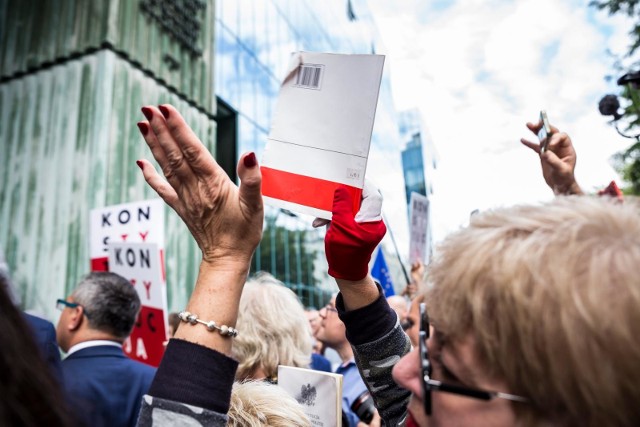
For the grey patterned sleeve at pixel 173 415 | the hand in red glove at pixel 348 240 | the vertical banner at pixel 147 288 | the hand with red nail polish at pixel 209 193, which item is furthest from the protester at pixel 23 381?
the vertical banner at pixel 147 288

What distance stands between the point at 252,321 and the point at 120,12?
5736mm

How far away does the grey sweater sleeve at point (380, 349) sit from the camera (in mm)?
1446

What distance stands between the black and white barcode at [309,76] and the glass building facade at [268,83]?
35.2ft

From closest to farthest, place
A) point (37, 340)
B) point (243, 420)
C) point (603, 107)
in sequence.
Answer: point (37, 340)
point (243, 420)
point (603, 107)

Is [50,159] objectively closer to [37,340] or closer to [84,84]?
[84,84]

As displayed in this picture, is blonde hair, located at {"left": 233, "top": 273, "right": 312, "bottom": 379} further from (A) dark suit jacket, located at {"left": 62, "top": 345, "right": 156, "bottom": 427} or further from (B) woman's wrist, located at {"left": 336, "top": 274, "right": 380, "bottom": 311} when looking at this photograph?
(B) woman's wrist, located at {"left": 336, "top": 274, "right": 380, "bottom": 311}

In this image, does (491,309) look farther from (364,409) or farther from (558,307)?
(364,409)

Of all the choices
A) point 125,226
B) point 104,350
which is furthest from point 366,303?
point 125,226

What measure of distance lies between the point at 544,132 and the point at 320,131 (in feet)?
2.57

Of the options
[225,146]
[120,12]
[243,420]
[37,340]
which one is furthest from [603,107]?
[225,146]

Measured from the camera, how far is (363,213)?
137 cm

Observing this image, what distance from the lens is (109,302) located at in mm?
2859

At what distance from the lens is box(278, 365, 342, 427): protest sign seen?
1.72 meters

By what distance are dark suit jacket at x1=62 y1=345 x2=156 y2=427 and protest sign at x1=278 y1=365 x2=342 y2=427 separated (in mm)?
937
